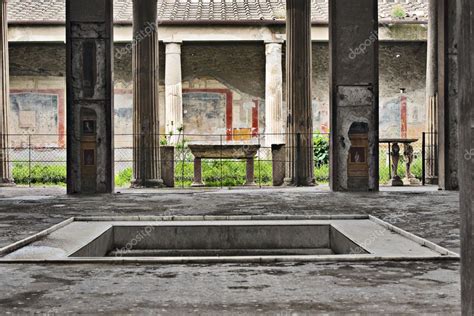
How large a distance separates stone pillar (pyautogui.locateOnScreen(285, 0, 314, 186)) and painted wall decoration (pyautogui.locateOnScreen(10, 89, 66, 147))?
1370 centimetres

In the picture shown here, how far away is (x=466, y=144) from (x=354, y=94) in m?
10.4

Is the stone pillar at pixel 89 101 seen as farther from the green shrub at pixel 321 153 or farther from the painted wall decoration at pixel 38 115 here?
the painted wall decoration at pixel 38 115

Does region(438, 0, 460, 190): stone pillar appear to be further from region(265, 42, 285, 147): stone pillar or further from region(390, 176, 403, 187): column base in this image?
region(265, 42, 285, 147): stone pillar

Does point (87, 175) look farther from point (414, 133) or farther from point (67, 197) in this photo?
point (414, 133)

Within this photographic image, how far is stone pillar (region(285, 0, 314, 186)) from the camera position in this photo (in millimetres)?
15055

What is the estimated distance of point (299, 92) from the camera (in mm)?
15172

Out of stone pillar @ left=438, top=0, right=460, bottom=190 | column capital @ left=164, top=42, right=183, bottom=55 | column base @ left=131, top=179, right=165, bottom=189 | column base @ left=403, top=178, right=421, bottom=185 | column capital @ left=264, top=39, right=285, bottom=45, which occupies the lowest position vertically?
column base @ left=403, top=178, right=421, bottom=185

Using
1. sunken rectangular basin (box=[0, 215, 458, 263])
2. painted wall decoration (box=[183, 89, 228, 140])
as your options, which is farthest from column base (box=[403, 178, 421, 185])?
painted wall decoration (box=[183, 89, 228, 140])

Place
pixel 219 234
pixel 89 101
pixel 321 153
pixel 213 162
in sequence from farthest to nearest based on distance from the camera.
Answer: pixel 321 153
pixel 213 162
pixel 89 101
pixel 219 234

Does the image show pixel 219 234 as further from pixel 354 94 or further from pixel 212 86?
pixel 212 86

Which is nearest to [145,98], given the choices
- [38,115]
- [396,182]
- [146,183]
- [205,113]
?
[146,183]

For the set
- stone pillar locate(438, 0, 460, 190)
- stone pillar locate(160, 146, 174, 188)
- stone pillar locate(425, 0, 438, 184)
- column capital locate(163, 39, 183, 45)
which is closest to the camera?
stone pillar locate(438, 0, 460, 190)

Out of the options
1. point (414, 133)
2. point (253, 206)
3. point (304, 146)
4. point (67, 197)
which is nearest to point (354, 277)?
point (253, 206)

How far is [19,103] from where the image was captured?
25.9 meters
